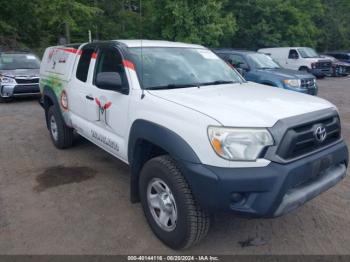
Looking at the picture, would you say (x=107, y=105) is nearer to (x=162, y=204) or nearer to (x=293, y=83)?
(x=162, y=204)

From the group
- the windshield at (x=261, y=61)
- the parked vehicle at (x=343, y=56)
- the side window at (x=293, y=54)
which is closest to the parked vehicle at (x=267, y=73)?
the windshield at (x=261, y=61)

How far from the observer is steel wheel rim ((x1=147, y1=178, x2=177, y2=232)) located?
9.95 feet

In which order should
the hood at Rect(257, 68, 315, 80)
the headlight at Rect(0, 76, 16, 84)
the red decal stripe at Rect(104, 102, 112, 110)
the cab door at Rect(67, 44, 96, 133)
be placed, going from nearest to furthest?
the red decal stripe at Rect(104, 102, 112, 110) < the cab door at Rect(67, 44, 96, 133) < the hood at Rect(257, 68, 315, 80) < the headlight at Rect(0, 76, 16, 84)

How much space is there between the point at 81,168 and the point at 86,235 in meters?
1.91

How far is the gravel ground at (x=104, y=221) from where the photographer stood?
125 inches

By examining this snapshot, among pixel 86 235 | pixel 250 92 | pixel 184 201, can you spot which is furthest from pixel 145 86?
pixel 86 235

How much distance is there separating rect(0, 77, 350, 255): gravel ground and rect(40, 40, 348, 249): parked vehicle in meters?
0.35

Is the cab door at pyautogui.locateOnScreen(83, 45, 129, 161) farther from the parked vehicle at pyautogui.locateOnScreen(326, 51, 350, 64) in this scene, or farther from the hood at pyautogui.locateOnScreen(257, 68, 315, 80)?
the parked vehicle at pyautogui.locateOnScreen(326, 51, 350, 64)

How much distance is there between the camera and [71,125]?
5273 millimetres

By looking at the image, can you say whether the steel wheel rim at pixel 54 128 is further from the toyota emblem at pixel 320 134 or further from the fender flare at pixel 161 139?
the toyota emblem at pixel 320 134

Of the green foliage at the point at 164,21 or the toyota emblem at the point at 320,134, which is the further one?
the green foliage at the point at 164,21

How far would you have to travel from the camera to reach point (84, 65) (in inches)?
190

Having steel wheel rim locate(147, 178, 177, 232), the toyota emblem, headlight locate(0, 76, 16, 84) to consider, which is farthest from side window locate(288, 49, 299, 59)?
steel wheel rim locate(147, 178, 177, 232)

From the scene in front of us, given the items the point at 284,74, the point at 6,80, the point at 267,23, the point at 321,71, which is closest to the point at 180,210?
the point at 284,74
